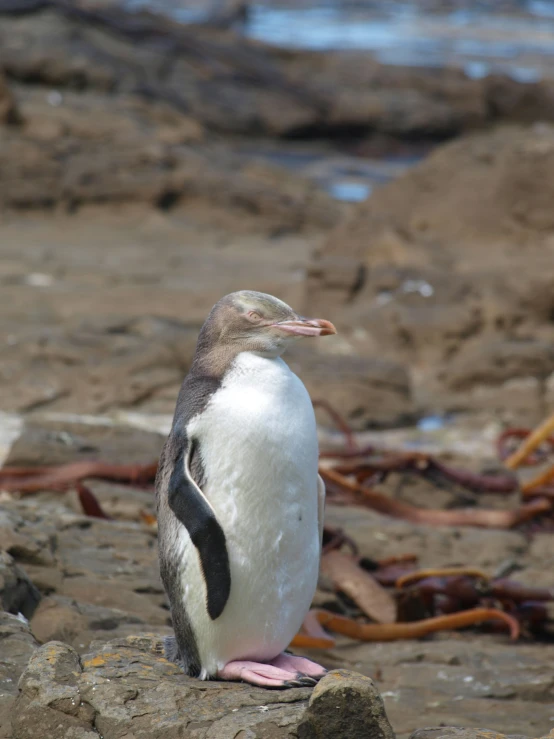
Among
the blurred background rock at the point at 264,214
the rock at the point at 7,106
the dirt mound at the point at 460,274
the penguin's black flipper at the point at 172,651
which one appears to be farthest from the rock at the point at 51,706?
the rock at the point at 7,106

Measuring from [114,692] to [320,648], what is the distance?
59.1 inches

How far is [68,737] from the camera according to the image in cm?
236

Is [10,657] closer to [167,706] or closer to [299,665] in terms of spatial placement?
[167,706]

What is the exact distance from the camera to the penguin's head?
9.18ft

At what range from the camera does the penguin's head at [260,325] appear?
2.80 m

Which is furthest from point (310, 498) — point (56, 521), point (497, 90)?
point (497, 90)

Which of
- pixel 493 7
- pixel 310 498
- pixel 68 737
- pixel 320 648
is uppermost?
pixel 310 498

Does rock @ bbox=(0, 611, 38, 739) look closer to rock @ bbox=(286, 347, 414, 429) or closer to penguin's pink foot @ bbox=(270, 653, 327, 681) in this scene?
penguin's pink foot @ bbox=(270, 653, 327, 681)

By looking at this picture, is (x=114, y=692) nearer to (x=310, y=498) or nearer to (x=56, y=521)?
(x=310, y=498)

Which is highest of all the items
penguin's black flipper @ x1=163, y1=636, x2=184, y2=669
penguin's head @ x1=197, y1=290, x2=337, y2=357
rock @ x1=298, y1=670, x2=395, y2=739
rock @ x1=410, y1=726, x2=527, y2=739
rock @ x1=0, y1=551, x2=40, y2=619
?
penguin's head @ x1=197, y1=290, x2=337, y2=357

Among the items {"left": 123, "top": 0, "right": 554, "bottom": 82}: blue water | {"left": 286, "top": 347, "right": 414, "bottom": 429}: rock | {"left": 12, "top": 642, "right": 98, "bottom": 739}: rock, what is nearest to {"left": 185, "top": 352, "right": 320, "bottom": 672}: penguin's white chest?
{"left": 12, "top": 642, "right": 98, "bottom": 739}: rock

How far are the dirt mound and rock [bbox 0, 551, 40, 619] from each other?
4.82m

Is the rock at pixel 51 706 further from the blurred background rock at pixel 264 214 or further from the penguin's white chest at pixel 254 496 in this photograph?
the blurred background rock at pixel 264 214

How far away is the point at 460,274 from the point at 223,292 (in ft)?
6.92
